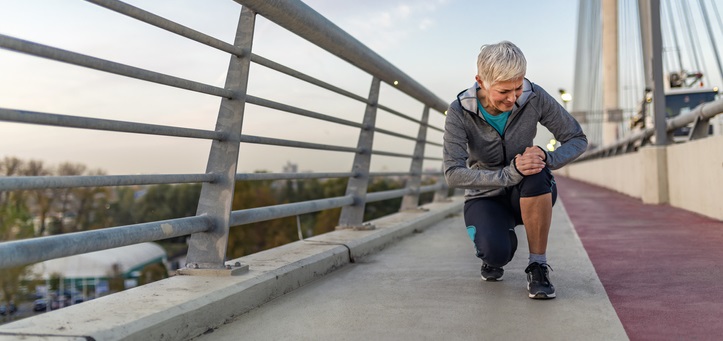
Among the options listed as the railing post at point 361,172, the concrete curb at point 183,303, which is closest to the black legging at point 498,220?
the concrete curb at point 183,303

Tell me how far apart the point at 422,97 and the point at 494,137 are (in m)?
3.52

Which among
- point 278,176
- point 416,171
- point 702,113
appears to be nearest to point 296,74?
point 278,176

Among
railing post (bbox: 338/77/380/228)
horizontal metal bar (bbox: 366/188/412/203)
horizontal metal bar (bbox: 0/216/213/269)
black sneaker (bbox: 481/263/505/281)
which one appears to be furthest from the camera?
horizontal metal bar (bbox: 366/188/412/203)

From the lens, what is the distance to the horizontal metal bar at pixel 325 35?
3.07m

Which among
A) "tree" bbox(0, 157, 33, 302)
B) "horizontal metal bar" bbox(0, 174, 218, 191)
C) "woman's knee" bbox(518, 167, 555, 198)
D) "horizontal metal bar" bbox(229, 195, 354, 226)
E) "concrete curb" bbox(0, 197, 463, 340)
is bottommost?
"tree" bbox(0, 157, 33, 302)

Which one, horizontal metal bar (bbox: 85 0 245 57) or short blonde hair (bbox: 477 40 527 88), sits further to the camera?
short blonde hair (bbox: 477 40 527 88)

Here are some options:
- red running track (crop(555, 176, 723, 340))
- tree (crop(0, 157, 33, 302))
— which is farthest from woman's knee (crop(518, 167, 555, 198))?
tree (crop(0, 157, 33, 302))

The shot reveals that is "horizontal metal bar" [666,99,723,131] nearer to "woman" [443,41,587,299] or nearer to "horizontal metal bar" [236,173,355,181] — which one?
"woman" [443,41,587,299]

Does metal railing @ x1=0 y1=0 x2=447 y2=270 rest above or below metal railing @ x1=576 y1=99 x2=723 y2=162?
below

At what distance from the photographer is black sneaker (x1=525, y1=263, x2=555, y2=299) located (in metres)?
2.77

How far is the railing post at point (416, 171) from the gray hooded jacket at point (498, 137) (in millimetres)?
3787

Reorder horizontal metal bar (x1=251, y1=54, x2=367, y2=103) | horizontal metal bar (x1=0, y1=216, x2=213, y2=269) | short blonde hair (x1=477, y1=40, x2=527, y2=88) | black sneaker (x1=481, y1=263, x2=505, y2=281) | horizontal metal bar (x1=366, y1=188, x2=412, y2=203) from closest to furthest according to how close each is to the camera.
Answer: horizontal metal bar (x1=0, y1=216, x2=213, y2=269) < short blonde hair (x1=477, y1=40, x2=527, y2=88) < horizontal metal bar (x1=251, y1=54, x2=367, y2=103) < black sneaker (x1=481, y1=263, x2=505, y2=281) < horizontal metal bar (x1=366, y1=188, x2=412, y2=203)

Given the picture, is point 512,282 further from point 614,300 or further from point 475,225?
point 614,300

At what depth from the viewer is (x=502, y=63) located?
2.67 meters
